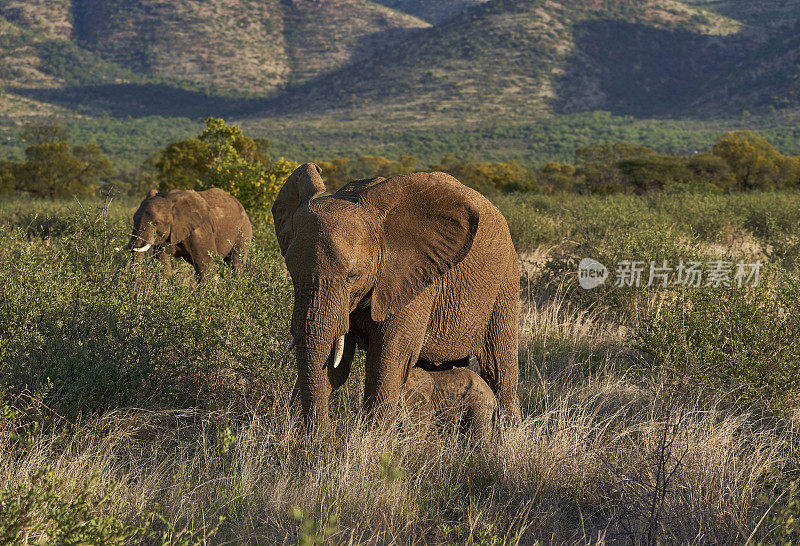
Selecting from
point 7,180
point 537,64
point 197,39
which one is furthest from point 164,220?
point 197,39

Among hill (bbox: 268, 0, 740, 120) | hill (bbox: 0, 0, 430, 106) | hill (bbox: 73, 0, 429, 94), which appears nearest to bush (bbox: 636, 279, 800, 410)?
hill (bbox: 268, 0, 740, 120)

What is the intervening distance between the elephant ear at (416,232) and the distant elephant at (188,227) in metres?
4.97

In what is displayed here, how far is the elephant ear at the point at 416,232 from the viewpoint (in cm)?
334

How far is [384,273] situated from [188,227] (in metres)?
6.01

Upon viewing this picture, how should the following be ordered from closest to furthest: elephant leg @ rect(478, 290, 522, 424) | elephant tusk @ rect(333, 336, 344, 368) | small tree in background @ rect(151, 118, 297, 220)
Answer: elephant tusk @ rect(333, 336, 344, 368) < elephant leg @ rect(478, 290, 522, 424) < small tree in background @ rect(151, 118, 297, 220)

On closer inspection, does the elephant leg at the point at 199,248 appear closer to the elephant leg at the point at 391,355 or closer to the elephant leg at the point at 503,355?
the elephant leg at the point at 503,355

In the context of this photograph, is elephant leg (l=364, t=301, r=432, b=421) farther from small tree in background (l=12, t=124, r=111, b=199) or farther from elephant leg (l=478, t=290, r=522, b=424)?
small tree in background (l=12, t=124, r=111, b=199)

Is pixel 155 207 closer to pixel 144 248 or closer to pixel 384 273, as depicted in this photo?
pixel 144 248

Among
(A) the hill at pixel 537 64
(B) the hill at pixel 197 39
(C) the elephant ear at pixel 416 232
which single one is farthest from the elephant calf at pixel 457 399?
(B) the hill at pixel 197 39

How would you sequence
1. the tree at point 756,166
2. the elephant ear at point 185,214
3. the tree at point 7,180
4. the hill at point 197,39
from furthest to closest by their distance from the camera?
the hill at point 197,39
the tree at point 756,166
the tree at point 7,180
the elephant ear at point 185,214

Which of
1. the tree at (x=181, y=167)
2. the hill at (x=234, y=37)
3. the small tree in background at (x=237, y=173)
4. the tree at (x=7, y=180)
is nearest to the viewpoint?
the small tree in background at (x=237, y=173)

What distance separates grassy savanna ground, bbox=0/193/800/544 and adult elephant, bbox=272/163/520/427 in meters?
0.40

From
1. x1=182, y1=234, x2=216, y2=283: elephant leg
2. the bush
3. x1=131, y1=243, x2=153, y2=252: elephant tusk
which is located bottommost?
x1=182, y1=234, x2=216, y2=283: elephant leg

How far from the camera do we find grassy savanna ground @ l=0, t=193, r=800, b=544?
309cm
